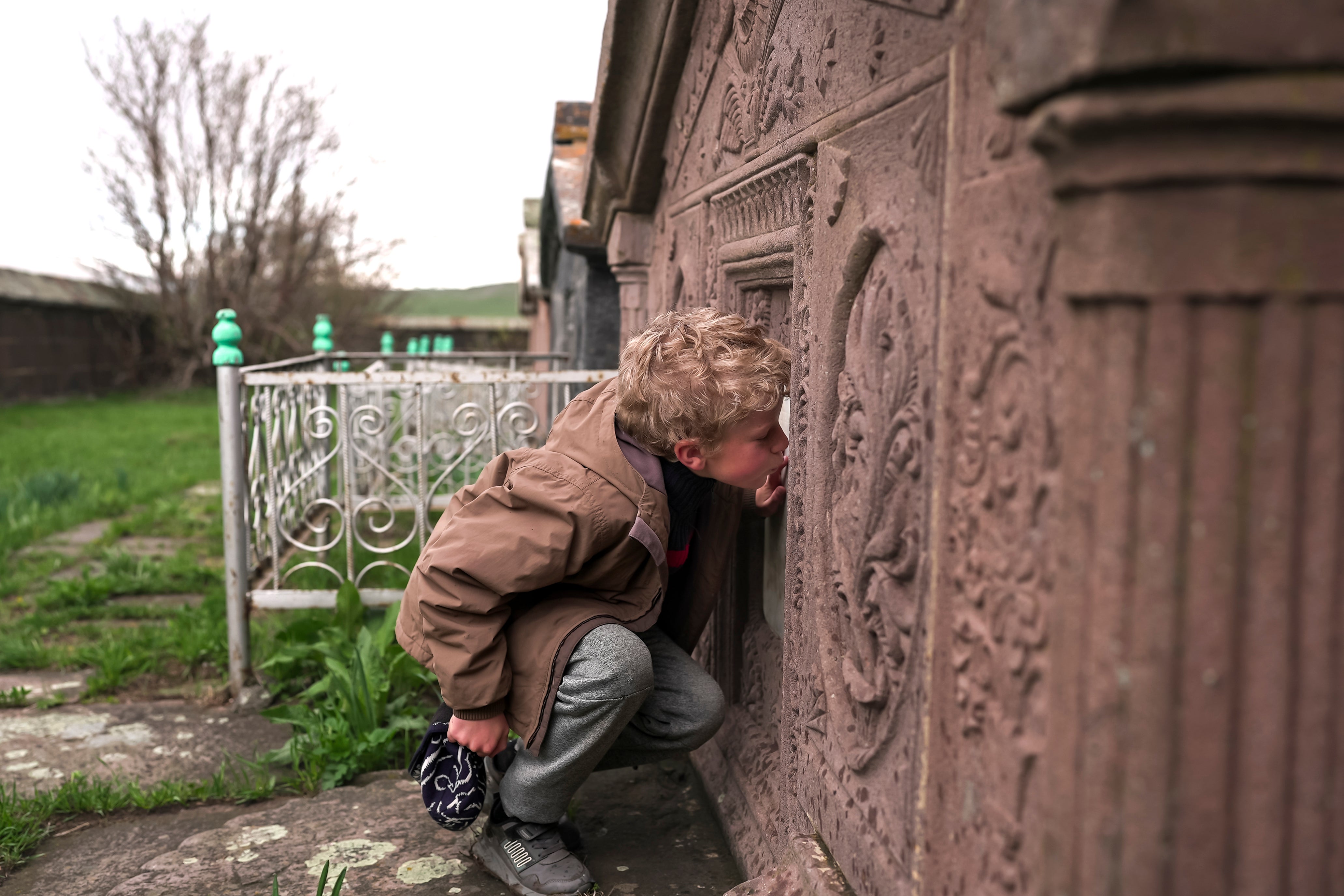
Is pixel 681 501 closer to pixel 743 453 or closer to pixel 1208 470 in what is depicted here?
pixel 743 453

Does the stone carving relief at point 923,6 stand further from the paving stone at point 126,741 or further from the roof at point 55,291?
the roof at point 55,291

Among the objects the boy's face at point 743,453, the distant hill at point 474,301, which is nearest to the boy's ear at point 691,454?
the boy's face at point 743,453

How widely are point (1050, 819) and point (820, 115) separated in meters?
→ 1.22

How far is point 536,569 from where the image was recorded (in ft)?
6.23

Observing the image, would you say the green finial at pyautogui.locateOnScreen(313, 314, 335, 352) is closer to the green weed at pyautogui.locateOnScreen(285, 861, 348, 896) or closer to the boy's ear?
the green weed at pyautogui.locateOnScreen(285, 861, 348, 896)

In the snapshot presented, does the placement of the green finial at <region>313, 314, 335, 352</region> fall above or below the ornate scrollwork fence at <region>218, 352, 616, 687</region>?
above

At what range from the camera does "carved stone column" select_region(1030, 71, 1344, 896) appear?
812 mm

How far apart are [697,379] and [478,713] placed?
2.60ft

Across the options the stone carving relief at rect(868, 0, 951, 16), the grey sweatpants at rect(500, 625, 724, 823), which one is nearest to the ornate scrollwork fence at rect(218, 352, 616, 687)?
the grey sweatpants at rect(500, 625, 724, 823)

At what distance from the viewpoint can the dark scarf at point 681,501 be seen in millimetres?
2160

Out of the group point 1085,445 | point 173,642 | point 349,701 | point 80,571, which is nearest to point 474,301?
point 80,571

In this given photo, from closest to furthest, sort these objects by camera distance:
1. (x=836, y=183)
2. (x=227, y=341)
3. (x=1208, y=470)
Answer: (x=1208, y=470), (x=836, y=183), (x=227, y=341)

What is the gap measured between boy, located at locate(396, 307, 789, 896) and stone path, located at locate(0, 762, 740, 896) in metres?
0.15

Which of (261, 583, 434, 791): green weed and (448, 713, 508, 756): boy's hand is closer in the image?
Answer: (448, 713, 508, 756): boy's hand
